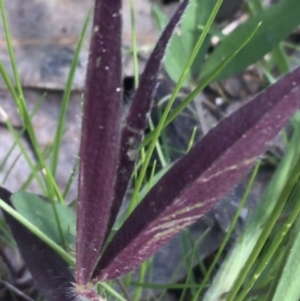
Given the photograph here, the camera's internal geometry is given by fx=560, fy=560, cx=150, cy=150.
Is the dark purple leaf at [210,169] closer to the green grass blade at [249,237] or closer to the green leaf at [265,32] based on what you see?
the green grass blade at [249,237]

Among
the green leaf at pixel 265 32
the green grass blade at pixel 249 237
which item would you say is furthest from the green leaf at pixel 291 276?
the green leaf at pixel 265 32

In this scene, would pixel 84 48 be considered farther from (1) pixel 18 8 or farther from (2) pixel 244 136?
(2) pixel 244 136

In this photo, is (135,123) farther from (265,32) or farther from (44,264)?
(265,32)

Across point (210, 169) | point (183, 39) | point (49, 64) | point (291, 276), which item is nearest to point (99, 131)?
point (210, 169)

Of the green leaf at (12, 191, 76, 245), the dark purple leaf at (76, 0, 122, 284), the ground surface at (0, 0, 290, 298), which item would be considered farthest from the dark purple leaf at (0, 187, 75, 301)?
the ground surface at (0, 0, 290, 298)

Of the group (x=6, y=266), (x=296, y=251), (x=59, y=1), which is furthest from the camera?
(x=59, y=1)

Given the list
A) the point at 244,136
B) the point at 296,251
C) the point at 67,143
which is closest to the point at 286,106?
the point at 244,136

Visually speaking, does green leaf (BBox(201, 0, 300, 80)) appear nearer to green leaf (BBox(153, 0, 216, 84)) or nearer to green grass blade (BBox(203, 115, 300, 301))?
green leaf (BBox(153, 0, 216, 84))
